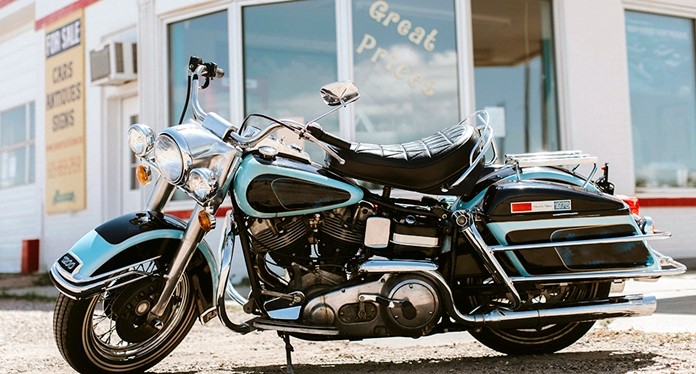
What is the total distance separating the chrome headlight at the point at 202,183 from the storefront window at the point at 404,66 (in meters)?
4.77

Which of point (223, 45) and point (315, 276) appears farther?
point (223, 45)

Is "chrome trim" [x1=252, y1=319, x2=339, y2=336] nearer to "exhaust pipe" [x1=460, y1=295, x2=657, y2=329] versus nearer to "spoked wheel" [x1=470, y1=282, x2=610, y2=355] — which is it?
"exhaust pipe" [x1=460, y1=295, x2=657, y2=329]

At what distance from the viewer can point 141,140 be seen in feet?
12.8

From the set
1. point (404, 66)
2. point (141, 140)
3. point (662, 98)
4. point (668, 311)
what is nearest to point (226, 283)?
point (141, 140)

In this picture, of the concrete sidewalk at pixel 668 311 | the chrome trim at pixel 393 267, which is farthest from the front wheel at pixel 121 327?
the concrete sidewalk at pixel 668 311

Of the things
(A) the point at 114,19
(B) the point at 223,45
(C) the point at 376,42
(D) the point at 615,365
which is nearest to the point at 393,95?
(C) the point at 376,42

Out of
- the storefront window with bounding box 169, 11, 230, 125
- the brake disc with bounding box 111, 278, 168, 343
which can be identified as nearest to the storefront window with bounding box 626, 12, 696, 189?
the storefront window with bounding box 169, 11, 230, 125

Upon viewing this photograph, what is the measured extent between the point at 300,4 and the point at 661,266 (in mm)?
5500

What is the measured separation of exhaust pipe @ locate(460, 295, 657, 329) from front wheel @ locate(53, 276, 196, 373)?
1.37 metres

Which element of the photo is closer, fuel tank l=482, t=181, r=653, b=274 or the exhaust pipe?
the exhaust pipe

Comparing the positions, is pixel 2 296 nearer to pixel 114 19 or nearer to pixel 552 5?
pixel 114 19

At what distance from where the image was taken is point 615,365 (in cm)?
401

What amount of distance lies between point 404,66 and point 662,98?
3.35m

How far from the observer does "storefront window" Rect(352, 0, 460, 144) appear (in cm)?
848
